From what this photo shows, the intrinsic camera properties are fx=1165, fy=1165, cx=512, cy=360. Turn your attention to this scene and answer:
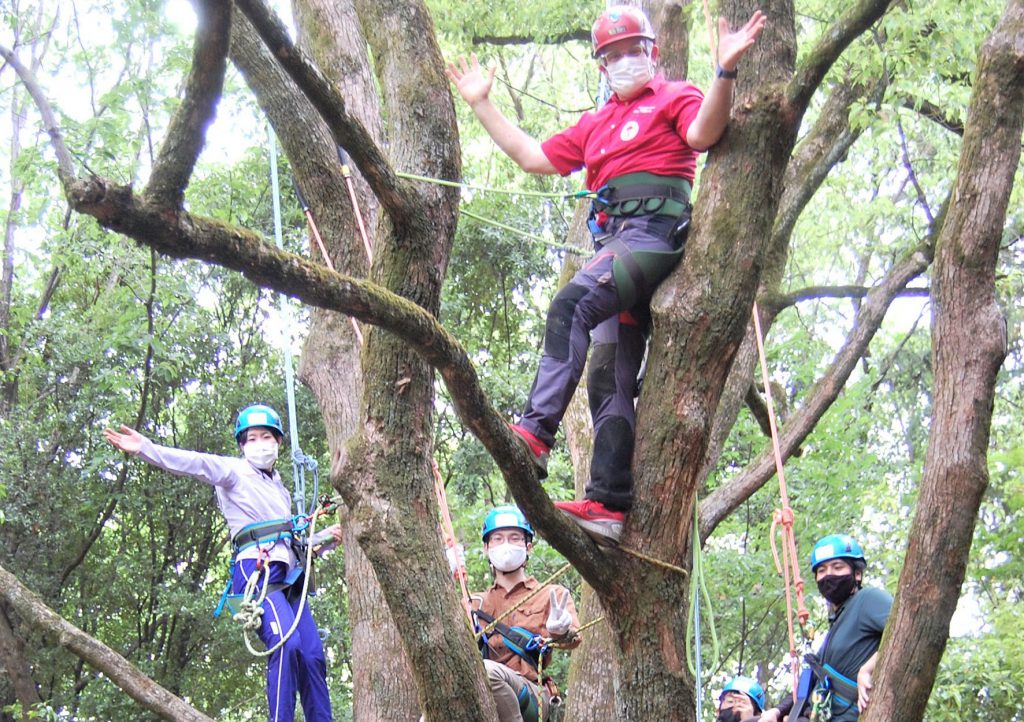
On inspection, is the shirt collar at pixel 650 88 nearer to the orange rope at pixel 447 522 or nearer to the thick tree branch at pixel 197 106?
the orange rope at pixel 447 522

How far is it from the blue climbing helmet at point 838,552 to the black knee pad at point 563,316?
1816 millimetres

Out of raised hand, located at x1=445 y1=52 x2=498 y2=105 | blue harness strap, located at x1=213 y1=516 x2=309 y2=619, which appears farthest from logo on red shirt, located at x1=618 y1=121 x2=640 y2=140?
blue harness strap, located at x1=213 y1=516 x2=309 y2=619

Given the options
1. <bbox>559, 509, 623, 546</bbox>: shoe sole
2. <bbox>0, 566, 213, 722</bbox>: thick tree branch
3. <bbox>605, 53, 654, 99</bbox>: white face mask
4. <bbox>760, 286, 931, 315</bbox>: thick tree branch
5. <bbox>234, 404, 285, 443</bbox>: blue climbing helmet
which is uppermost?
<bbox>760, 286, 931, 315</bbox>: thick tree branch

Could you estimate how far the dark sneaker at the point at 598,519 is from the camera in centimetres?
329

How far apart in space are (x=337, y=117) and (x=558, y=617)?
1.99 m

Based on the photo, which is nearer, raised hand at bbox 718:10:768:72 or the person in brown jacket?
raised hand at bbox 718:10:768:72

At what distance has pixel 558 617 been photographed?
4.20 meters

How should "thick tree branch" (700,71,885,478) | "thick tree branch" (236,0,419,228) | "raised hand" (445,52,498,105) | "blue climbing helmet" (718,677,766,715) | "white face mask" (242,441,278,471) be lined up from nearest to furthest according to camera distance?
"thick tree branch" (236,0,419,228), "raised hand" (445,52,498,105), "white face mask" (242,441,278,471), "blue climbing helmet" (718,677,766,715), "thick tree branch" (700,71,885,478)

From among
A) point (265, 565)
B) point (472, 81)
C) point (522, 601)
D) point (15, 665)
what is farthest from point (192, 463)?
point (15, 665)

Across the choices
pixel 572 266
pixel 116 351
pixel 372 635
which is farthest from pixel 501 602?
pixel 116 351

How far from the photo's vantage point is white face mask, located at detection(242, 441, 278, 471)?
5566 mm

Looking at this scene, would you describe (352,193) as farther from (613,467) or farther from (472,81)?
(613,467)

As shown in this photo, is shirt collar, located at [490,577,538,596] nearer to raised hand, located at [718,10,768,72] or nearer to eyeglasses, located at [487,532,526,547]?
eyeglasses, located at [487,532,526,547]

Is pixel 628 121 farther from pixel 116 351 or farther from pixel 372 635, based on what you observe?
pixel 116 351
